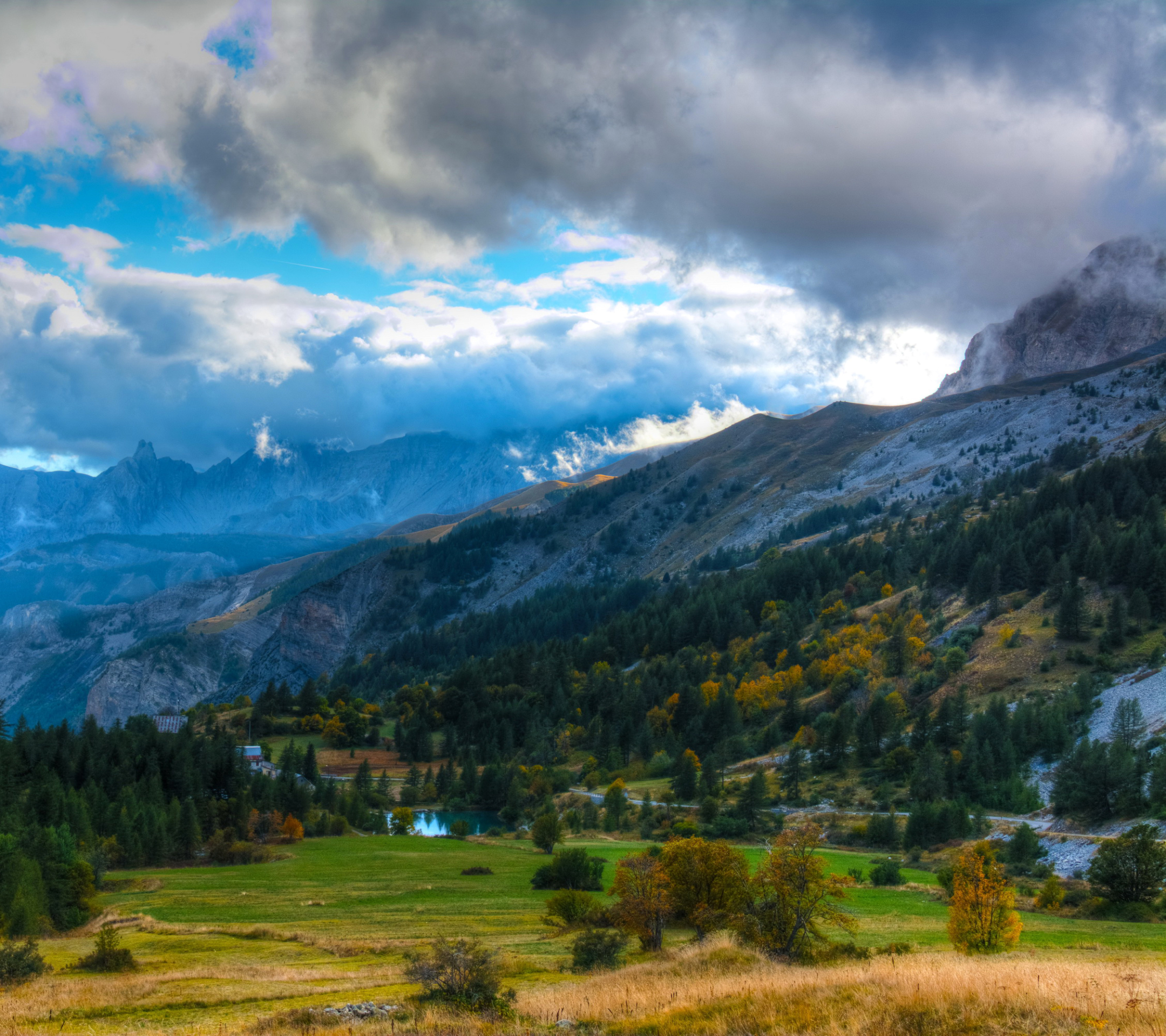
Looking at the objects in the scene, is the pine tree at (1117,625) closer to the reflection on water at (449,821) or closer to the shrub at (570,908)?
the reflection on water at (449,821)

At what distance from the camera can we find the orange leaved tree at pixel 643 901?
136 feet

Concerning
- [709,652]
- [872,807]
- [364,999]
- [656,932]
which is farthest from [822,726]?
[364,999]

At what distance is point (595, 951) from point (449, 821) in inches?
4059

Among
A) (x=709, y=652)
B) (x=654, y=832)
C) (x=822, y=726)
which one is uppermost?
(x=709, y=652)

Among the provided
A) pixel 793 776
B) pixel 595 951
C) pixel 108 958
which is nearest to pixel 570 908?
pixel 595 951

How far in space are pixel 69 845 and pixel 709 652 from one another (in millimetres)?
136317

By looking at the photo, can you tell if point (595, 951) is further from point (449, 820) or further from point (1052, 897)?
point (449, 820)

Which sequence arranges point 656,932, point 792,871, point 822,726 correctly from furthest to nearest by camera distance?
point 822,726
point 656,932
point 792,871

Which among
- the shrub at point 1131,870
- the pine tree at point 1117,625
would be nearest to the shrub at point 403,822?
the shrub at point 1131,870

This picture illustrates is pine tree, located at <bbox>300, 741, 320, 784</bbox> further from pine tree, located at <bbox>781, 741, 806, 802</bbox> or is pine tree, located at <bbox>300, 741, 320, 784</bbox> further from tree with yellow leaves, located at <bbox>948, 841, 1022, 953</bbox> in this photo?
tree with yellow leaves, located at <bbox>948, 841, 1022, 953</bbox>

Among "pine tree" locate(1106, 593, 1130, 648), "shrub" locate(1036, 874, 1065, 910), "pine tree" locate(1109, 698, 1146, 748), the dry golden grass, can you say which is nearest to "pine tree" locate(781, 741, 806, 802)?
"pine tree" locate(1109, 698, 1146, 748)

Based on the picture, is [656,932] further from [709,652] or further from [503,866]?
[709,652]

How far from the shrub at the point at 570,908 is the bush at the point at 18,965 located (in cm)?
2804

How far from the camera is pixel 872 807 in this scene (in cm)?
9988
